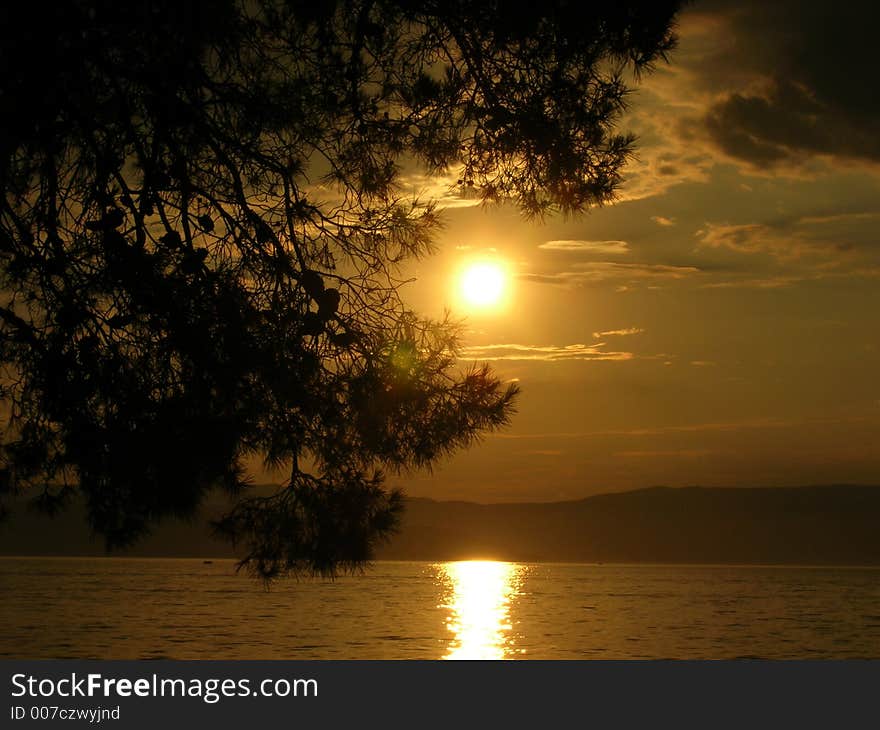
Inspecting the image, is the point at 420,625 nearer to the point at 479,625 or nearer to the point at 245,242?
the point at 479,625

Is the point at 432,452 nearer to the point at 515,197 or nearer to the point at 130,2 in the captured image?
the point at 515,197

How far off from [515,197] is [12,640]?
32043 mm

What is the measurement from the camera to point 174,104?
5969mm

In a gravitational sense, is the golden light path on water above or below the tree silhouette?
below

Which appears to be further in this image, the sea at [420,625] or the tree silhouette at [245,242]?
the sea at [420,625]

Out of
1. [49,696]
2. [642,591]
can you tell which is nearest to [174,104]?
[49,696]

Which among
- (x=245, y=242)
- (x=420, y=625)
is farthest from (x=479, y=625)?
(x=245, y=242)

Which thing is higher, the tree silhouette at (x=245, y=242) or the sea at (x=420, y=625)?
the tree silhouette at (x=245, y=242)

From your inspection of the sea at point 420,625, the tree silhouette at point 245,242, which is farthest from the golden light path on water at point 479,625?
the tree silhouette at point 245,242

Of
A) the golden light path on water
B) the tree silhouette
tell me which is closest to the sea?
the golden light path on water

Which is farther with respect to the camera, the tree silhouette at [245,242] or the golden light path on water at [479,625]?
the golden light path on water at [479,625]

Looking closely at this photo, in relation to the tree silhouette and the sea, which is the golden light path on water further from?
the tree silhouette

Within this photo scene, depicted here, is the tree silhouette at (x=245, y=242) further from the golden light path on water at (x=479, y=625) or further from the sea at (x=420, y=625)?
the golden light path on water at (x=479, y=625)

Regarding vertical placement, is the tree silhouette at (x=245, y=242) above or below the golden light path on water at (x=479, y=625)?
above
